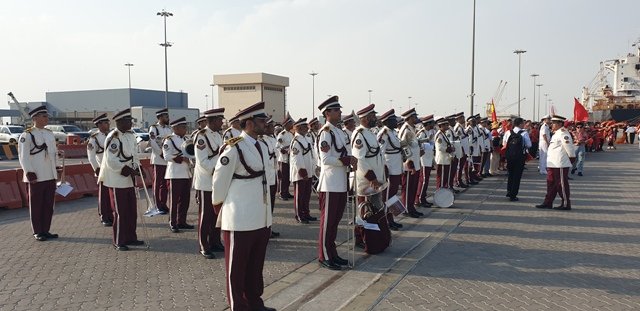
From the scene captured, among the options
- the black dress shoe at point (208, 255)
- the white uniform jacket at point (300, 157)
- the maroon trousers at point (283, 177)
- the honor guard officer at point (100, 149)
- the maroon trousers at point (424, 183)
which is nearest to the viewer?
the black dress shoe at point (208, 255)

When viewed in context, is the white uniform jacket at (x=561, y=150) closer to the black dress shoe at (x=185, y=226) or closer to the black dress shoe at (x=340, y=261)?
the black dress shoe at (x=340, y=261)

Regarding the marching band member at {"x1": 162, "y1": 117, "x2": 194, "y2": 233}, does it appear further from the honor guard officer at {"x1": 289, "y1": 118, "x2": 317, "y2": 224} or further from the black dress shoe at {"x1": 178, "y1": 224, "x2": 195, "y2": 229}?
the honor guard officer at {"x1": 289, "y1": 118, "x2": 317, "y2": 224}

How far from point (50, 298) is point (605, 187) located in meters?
14.9

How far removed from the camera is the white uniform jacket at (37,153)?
26.2ft

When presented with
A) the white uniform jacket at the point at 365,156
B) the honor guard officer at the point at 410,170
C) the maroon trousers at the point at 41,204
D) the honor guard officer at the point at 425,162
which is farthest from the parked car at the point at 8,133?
the white uniform jacket at the point at 365,156

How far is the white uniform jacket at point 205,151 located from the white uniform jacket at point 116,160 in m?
1.13

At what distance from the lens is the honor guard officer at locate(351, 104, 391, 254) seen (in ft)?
23.5

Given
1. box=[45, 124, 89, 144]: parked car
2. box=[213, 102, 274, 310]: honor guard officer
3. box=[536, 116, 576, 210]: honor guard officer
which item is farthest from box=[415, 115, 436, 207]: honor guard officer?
box=[45, 124, 89, 144]: parked car

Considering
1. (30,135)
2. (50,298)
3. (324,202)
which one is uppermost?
(30,135)

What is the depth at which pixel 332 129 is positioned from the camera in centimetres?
673

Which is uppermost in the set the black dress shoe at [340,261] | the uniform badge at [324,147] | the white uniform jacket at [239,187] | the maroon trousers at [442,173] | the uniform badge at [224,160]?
the uniform badge at [324,147]

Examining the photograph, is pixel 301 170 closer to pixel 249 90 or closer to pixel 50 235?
pixel 50 235

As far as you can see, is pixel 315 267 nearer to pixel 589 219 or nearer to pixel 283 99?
pixel 589 219

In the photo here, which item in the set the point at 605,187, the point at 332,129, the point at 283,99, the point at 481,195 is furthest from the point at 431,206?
the point at 283,99
